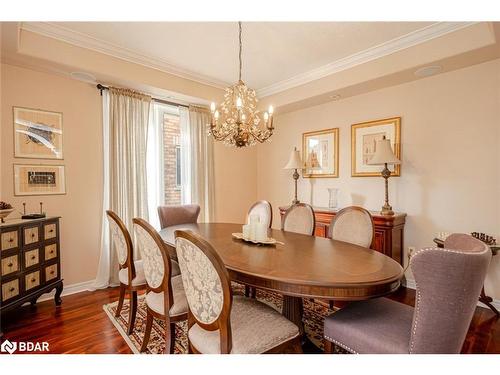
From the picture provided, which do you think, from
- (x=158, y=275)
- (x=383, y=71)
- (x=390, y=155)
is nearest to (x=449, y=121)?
(x=390, y=155)

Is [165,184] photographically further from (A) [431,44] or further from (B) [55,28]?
(A) [431,44]

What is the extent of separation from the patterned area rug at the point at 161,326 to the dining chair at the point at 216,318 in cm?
31

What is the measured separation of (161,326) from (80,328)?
27.0 inches

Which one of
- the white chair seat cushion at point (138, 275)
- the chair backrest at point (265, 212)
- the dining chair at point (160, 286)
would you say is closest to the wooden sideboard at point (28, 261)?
the white chair seat cushion at point (138, 275)

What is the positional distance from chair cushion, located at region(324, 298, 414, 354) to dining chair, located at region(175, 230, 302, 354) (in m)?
0.25

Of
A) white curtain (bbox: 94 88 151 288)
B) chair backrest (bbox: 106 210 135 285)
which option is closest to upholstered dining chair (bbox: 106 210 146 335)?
chair backrest (bbox: 106 210 135 285)

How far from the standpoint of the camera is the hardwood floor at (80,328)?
1947 millimetres

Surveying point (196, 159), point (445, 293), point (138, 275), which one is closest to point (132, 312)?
point (138, 275)

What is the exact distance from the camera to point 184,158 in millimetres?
3936

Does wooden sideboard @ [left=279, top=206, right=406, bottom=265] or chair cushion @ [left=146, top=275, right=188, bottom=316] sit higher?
wooden sideboard @ [left=279, top=206, right=406, bottom=265]

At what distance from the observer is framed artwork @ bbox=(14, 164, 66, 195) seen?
8.63 ft

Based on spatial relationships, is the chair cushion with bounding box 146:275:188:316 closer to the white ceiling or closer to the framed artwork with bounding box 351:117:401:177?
the white ceiling

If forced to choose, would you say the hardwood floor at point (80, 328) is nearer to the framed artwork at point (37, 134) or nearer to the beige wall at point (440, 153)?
the beige wall at point (440, 153)
